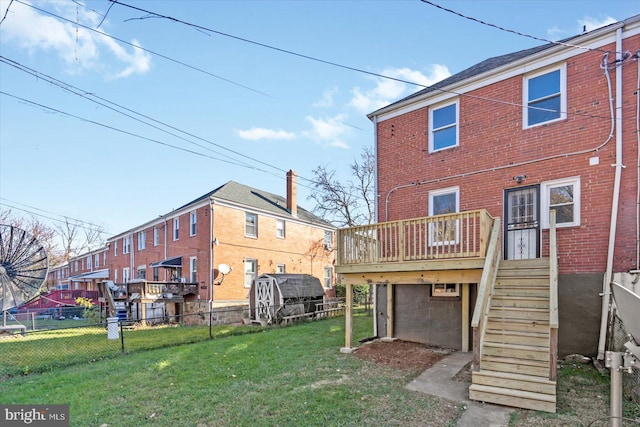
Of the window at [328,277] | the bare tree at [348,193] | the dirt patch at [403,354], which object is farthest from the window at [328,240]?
the dirt patch at [403,354]

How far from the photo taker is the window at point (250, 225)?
21641 millimetres

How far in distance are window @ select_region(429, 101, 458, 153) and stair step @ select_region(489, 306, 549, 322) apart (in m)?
4.98

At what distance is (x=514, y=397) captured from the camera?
18.0 ft

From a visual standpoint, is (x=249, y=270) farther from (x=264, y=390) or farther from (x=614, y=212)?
(x=614, y=212)

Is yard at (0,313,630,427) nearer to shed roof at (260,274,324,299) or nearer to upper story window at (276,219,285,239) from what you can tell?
shed roof at (260,274,324,299)

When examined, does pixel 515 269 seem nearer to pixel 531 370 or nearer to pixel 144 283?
pixel 531 370

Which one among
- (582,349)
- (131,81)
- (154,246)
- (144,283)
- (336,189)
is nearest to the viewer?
(582,349)

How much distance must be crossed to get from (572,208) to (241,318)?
15.6 m

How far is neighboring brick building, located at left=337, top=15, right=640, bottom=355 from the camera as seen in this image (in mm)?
7688

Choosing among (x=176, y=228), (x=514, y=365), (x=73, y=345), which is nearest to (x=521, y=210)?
(x=514, y=365)

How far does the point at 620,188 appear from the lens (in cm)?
762

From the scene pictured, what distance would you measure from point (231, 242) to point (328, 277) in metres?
9.65

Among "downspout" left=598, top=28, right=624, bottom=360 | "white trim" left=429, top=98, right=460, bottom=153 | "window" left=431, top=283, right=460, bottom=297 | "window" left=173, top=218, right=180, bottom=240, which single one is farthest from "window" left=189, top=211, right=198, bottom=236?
"downspout" left=598, top=28, right=624, bottom=360

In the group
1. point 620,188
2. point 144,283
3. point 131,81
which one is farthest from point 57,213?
point 620,188
